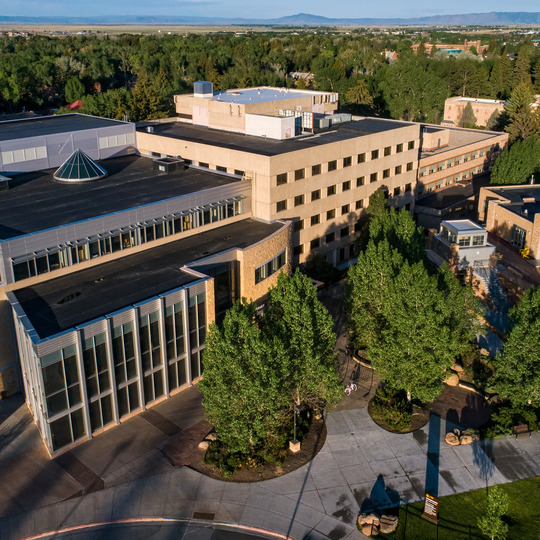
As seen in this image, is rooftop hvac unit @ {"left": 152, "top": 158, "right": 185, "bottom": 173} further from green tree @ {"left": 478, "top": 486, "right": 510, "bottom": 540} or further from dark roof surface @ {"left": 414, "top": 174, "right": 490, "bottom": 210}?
green tree @ {"left": 478, "top": 486, "right": 510, "bottom": 540}

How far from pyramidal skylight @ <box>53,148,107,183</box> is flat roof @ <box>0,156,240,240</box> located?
0.69 meters

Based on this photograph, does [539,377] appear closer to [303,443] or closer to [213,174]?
[303,443]

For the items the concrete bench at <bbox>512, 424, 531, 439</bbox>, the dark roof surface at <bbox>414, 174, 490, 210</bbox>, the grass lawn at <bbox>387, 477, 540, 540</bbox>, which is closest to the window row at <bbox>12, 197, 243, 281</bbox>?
the grass lawn at <bbox>387, 477, 540, 540</bbox>

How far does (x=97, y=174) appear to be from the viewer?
55250 mm

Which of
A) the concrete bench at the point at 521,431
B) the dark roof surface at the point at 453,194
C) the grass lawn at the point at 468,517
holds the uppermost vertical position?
the dark roof surface at the point at 453,194

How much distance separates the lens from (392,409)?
38.6m

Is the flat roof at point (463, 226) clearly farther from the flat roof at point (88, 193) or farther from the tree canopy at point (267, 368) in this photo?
the tree canopy at point (267, 368)

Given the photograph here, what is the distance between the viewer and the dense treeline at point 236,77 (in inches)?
4988

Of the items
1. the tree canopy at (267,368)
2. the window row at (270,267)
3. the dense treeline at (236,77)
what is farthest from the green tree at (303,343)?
the dense treeline at (236,77)

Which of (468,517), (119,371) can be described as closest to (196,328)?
(119,371)

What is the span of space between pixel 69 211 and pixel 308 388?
24.1 m

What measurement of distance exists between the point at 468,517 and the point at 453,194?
63.1m

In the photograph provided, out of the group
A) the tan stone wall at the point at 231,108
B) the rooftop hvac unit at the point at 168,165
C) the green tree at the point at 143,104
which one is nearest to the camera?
the rooftop hvac unit at the point at 168,165

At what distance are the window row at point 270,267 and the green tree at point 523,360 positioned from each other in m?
18.9
